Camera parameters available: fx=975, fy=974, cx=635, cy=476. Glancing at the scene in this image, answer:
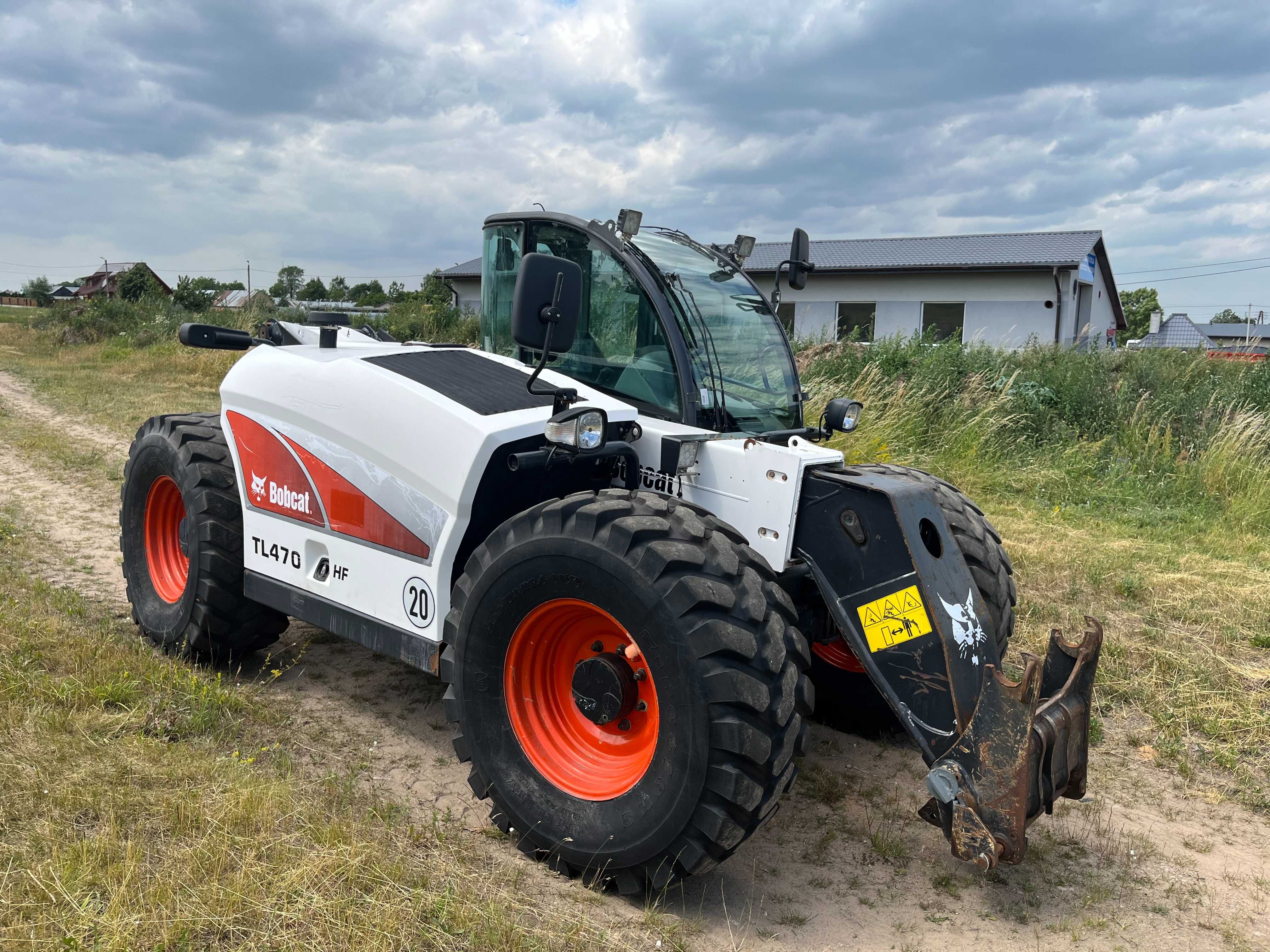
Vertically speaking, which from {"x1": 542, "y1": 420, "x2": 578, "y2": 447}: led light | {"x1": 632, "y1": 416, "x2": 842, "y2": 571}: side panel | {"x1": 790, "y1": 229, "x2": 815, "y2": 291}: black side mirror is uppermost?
{"x1": 790, "y1": 229, "x2": 815, "y2": 291}: black side mirror

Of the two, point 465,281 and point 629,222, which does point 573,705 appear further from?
point 465,281

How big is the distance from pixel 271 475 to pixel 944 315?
20805 millimetres

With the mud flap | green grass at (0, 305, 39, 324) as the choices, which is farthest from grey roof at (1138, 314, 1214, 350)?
green grass at (0, 305, 39, 324)

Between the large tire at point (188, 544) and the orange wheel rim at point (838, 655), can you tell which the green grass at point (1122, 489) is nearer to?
the orange wheel rim at point (838, 655)

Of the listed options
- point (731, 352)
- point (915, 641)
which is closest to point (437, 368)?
point (731, 352)

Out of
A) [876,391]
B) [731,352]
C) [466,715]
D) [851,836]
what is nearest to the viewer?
[466,715]

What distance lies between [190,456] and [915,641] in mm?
3517

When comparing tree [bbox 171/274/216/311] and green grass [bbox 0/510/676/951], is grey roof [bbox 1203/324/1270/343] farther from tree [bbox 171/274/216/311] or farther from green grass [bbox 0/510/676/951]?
tree [bbox 171/274/216/311]

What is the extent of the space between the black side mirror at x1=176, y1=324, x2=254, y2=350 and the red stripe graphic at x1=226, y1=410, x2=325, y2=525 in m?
0.31

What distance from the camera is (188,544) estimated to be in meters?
4.71

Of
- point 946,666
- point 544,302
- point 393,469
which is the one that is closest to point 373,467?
point 393,469

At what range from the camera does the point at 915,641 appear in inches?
122

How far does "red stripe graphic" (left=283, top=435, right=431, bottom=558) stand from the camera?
12.4ft

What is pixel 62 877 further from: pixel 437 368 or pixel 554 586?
pixel 437 368
